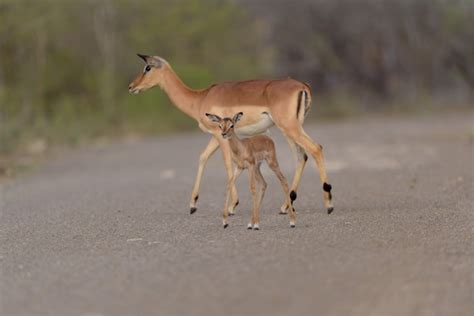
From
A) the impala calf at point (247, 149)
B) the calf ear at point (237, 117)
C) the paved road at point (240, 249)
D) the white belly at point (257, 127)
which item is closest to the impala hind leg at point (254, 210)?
the paved road at point (240, 249)

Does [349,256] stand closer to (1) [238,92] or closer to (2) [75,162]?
(1) [238,92]

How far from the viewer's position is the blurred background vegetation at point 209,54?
1367 inches

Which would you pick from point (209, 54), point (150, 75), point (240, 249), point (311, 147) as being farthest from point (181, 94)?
point (209, 54)

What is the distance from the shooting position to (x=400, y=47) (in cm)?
5372

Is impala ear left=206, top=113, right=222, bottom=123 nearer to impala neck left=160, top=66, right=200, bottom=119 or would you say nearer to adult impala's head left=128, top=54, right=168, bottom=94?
impala neck left=160, top=66, right=200, bottom=119

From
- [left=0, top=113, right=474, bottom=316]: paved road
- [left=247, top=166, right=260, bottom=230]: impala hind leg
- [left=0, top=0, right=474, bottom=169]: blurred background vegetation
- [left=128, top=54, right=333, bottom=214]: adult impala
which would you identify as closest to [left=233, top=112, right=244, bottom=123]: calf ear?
[left=128, top=54, right=333, bottom=214]: adult impala

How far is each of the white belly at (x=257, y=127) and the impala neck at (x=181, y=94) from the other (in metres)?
1.11

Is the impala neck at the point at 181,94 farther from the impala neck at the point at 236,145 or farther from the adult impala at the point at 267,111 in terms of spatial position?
the impala neck at the point at 236,145

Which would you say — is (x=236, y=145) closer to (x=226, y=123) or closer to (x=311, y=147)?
(x=226, y=123)

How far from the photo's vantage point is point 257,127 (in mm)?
12273

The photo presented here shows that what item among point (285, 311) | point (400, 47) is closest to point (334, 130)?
point (400, 47)

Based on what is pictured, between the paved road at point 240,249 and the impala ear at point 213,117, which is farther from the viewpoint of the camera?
the impala ear at point 213,117

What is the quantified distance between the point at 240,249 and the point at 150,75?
15.6ft

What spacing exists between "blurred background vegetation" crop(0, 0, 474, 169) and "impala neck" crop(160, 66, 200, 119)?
12.7 meters
